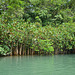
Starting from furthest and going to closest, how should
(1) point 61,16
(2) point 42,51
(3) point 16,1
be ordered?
(1) point 61,16, (3) point 16,1, (2) point 42,51

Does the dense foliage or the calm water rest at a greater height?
the dense foliage

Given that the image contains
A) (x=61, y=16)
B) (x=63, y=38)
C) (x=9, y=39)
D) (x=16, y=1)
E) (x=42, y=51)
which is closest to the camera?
(x=9, y=39)

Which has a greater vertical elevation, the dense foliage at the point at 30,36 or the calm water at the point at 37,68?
the dense foliage at the point at 30,36

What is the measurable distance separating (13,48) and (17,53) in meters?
0.59

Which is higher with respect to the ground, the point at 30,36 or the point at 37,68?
the point at 30,36

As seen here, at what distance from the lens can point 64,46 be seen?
14.8m

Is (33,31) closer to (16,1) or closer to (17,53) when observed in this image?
(17,53)

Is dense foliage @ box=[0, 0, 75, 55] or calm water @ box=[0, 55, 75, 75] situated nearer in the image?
calm water @ box=[0, 55, 75, 75]

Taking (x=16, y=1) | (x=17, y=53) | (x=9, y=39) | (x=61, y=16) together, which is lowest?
(x=17, y=53)

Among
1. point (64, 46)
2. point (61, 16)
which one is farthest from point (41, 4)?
point (64, 46)

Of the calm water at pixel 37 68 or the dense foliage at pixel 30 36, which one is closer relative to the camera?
the calm water at pixel 37 68

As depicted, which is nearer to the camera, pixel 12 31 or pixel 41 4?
pixel 12 31

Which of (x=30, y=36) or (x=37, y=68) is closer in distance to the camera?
(x=37, y=68)

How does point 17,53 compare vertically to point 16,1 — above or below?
below
